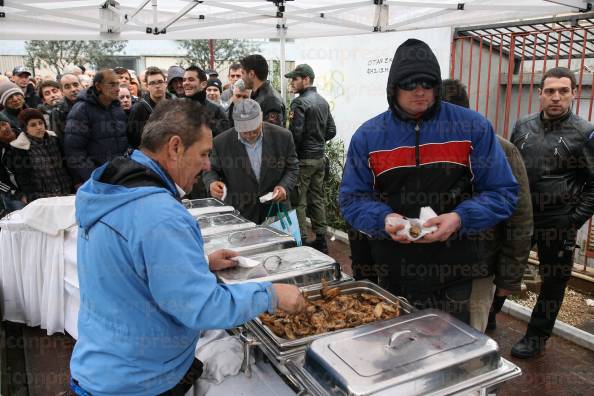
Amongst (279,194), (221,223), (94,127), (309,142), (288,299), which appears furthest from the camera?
(309,142)

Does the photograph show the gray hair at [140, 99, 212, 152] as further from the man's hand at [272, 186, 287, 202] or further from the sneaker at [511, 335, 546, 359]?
the sneaker at [511, 335, 546, 359]

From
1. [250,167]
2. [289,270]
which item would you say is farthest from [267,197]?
[289,270]

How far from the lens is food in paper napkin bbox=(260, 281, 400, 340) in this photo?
5.27 ft

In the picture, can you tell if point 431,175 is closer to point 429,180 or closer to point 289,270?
point 429,180

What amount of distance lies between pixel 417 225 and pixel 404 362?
24.3 inches

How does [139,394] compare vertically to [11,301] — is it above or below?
above

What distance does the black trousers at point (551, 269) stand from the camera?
278cm

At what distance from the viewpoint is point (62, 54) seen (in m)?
16.3

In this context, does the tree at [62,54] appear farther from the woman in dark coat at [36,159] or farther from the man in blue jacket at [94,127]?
the man in blue jacket at [94,127]

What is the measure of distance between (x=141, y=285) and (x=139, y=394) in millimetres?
347

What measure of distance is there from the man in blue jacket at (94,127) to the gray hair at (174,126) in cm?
310

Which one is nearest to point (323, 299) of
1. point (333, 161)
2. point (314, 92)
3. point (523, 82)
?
point (314, 92)

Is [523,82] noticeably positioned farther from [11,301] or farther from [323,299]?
[11,301]

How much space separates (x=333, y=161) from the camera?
6488 millimetres
